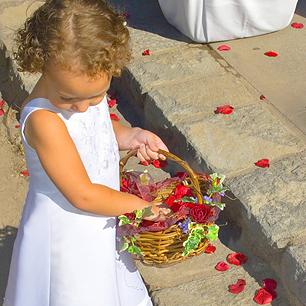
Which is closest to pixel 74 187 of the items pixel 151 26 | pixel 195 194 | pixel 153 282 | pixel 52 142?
pixel 52 142

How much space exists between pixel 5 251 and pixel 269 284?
1247 millimetres

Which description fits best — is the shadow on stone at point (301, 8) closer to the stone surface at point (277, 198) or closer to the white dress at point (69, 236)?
the stone surface at point (277, 198)

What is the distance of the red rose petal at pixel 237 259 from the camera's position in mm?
3639

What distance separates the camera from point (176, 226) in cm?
304

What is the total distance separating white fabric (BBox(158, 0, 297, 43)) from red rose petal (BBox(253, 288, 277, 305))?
1887 millimetres

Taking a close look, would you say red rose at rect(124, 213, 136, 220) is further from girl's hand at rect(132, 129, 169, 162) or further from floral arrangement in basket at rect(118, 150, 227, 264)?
girl's hand at rect(132, 129, 169, 162)

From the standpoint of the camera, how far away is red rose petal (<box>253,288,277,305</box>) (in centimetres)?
342

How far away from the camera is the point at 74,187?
2609 mm

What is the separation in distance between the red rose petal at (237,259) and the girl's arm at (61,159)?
3.71 feet

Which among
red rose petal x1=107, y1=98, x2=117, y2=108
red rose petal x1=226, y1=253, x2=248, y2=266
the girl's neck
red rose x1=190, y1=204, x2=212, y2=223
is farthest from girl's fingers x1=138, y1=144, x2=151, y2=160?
red rose petal x1=107, y1=98, x2=117, y2=108

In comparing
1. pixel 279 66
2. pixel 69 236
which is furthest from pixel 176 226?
pixel 279 66

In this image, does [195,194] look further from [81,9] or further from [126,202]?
[81,9]

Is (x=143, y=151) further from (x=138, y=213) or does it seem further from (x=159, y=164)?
(x=159, y=164)

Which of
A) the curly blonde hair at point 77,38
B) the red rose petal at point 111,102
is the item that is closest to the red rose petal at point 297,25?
the red rose petal at point 111,102
